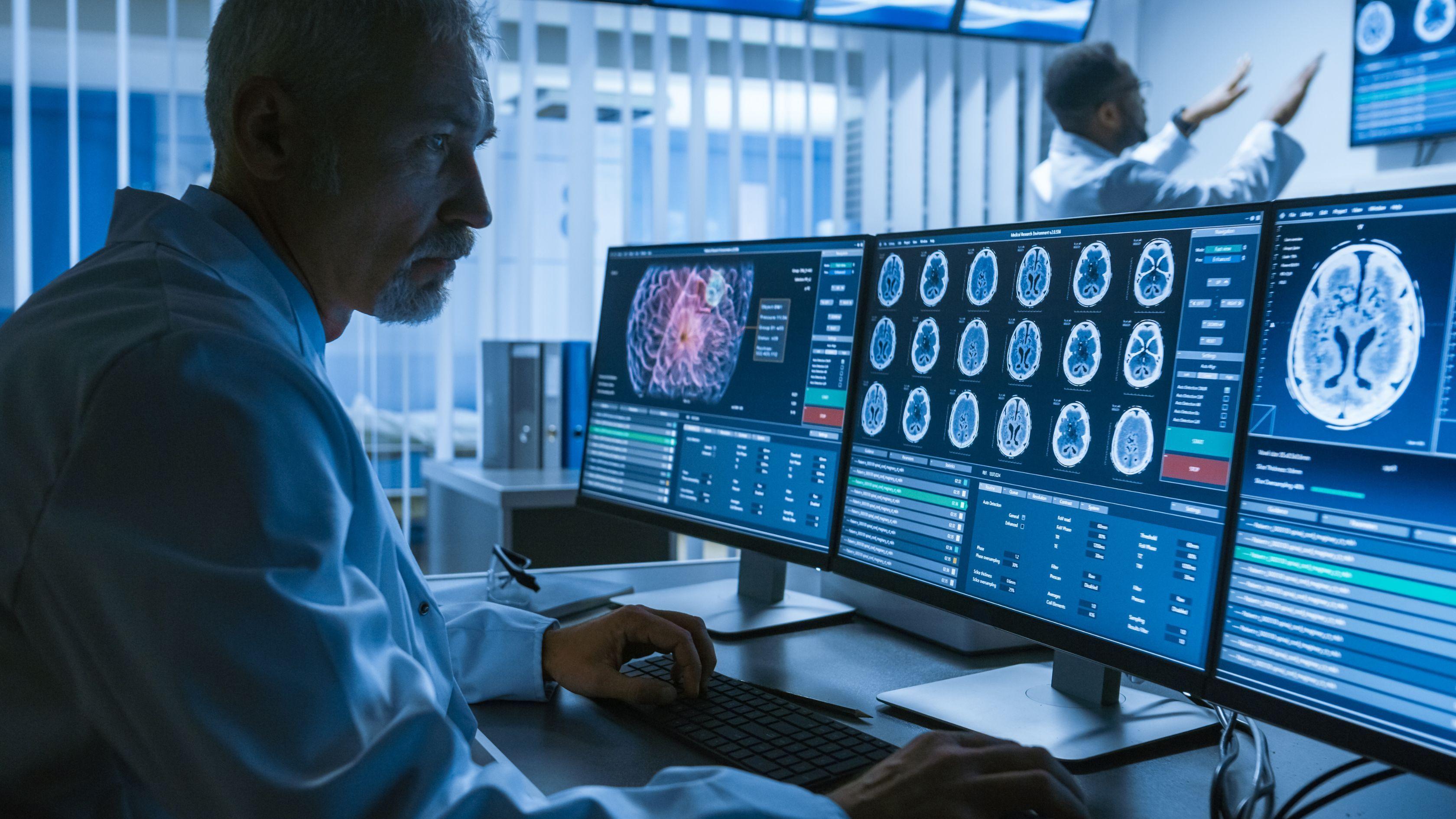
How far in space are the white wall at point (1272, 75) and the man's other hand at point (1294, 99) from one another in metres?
0.09

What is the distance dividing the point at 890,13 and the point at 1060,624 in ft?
9.14

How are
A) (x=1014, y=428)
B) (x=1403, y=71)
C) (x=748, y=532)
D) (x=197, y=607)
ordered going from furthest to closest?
(x=1403, y=71), (x=748, y=532), (x=1014, y=428), (x=197, y=607)

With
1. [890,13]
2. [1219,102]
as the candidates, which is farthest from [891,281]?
[1219,102]

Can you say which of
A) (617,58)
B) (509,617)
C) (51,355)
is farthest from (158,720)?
(617,58)

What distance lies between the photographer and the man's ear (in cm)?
95

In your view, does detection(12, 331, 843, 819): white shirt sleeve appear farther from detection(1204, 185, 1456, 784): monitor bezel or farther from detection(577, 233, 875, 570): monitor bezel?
detection(577, 233, 875, 570): monitor bezel

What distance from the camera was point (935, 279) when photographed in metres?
1.15

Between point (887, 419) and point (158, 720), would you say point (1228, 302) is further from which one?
point (158, 720)

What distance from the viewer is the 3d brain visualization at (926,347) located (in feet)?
3.72

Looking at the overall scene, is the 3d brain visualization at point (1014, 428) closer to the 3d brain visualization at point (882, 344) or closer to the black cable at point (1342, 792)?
the 3d brain visualization at point (882, 344)

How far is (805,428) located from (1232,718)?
0.54 meters

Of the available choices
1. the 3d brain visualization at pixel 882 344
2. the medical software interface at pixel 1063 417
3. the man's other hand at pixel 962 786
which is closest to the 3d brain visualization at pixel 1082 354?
the medical software interface at pixel 1063 417

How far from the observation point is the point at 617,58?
3.46 metres

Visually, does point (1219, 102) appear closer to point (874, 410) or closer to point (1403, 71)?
point (1403, 71)
